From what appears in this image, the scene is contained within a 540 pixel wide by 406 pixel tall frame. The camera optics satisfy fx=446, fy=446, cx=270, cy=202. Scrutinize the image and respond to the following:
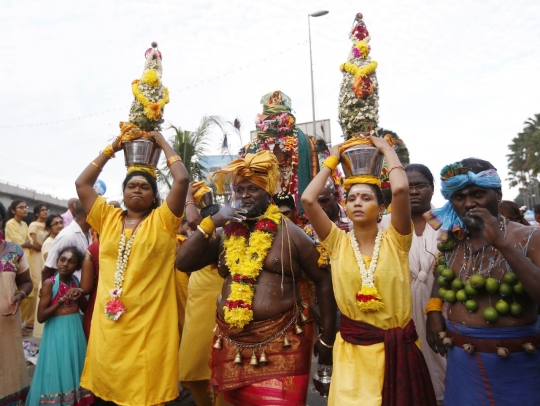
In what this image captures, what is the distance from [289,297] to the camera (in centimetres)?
364

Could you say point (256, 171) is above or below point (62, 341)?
above

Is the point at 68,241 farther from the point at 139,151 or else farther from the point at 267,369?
the point at 267,369

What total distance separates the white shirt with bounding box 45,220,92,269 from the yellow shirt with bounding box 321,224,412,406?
10.8ft

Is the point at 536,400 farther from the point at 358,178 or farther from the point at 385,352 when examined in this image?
the point at 358,178

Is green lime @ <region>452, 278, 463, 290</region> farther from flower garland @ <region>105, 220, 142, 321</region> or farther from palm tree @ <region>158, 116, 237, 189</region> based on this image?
palm tree @ <region>158, 116, 237, 189</region>

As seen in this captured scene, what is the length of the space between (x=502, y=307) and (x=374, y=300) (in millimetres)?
775

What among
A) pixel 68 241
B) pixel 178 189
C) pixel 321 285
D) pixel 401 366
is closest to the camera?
pixel 401 366

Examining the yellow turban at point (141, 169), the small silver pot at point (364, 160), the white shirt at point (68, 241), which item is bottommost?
the white shirt at point (68, 241)

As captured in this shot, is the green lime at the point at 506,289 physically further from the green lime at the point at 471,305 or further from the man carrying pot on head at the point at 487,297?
the green lime at the point at 471,305

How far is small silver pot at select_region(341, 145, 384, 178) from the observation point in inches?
134

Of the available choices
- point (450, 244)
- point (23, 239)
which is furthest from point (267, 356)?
point (23, 239)

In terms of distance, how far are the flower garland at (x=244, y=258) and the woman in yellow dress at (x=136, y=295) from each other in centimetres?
63

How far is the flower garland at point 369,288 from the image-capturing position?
9.93 feet

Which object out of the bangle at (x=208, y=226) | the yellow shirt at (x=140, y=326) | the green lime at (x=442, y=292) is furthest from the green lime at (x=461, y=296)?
the yellow shirt at (x=140, y=326)
